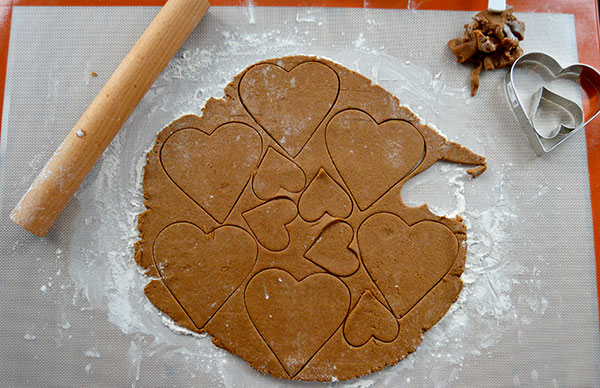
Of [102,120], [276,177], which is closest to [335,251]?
[276,177]

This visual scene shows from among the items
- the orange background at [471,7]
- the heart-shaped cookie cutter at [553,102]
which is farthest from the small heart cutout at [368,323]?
the orange background at [471,7]

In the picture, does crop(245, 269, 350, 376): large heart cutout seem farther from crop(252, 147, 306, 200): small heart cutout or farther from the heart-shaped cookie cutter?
the heart-shaped cookie cutter

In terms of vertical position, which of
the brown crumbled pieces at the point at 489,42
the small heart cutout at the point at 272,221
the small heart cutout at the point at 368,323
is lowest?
the small heart cutout at the point at 368,323

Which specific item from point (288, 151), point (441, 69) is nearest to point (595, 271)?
point (441, 69)

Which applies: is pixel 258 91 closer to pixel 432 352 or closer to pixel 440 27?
pixel 440 27

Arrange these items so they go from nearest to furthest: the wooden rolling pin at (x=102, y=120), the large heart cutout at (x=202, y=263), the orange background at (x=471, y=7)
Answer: the wooden rolling pin at (x=102, y=120), the large heart cutout at (x=202, y=263), the orange background at (x=471, y=7)

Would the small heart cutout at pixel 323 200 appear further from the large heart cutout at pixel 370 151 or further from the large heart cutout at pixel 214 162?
the large heart cutout at pixel 214 162

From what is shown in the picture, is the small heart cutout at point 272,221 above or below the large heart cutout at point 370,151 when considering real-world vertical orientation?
below

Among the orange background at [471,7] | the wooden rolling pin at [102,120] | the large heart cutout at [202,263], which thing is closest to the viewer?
the wooden rolling pin at [102,120]
